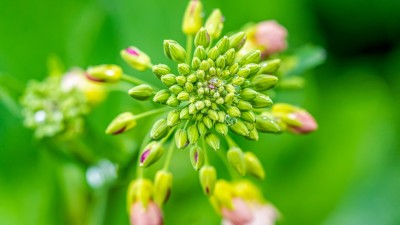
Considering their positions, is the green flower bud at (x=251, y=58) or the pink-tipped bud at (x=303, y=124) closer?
the green flower bud at (x=251, y=58)

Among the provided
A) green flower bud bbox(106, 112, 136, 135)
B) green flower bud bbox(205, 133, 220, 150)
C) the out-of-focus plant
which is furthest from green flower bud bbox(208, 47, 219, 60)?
green flower bud bbox(106, 112, 136, 135)

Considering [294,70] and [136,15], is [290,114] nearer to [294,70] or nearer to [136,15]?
[294,70]

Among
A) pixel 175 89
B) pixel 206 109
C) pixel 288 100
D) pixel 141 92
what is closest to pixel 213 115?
pixel 206 109

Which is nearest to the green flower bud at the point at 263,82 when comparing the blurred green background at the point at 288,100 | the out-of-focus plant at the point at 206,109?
the out-of-focus plant at the point at 206,109

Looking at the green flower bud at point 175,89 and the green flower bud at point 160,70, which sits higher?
the green flower bud at point 160,70

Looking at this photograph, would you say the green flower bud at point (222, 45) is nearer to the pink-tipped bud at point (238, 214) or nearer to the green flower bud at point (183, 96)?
the green flower bud at point (183, 96)

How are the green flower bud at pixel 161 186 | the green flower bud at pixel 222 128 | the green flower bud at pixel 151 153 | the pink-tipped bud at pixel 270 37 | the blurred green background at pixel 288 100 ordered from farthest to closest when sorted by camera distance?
the blurred green background at pixel 288 100
the pink-tipped bud at pixel 270 37
the green flower bud at pixel 161 186
the green flower bud at pixel 151 153
the green flower bud at pixel 222 128
